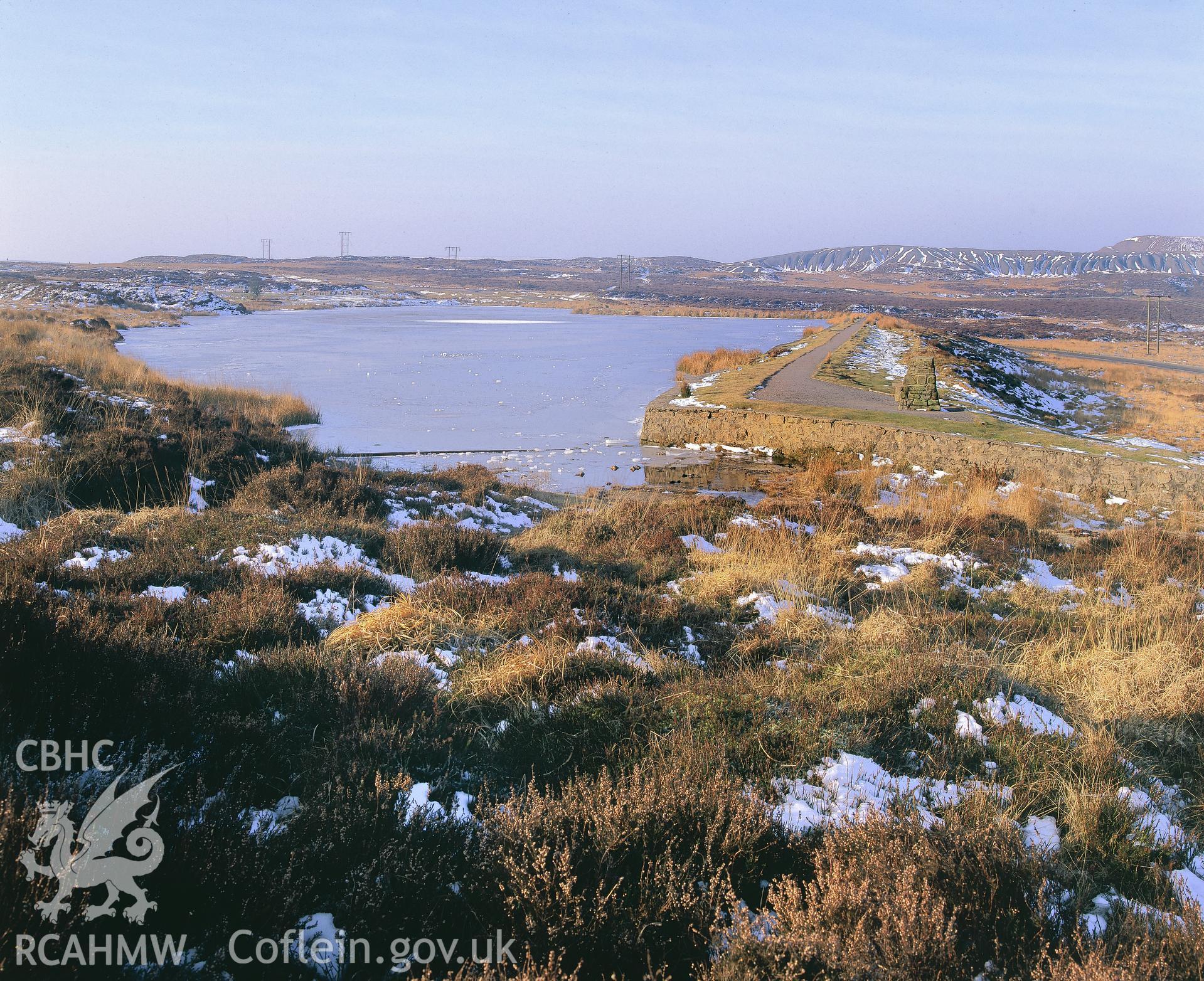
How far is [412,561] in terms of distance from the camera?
269 inches

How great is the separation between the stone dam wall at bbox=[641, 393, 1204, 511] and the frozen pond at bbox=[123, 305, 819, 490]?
1303 millimetres

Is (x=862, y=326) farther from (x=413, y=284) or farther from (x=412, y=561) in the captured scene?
(x=413, y=284)

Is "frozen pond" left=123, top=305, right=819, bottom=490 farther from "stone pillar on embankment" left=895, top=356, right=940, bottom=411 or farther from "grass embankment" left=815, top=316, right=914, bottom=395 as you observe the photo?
"stone pillar on embankment" left=895, top=356, right=940, bottom=411

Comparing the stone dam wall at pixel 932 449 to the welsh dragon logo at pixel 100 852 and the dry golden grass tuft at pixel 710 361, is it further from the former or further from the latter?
the welsh dragon logo at pixel 100 852

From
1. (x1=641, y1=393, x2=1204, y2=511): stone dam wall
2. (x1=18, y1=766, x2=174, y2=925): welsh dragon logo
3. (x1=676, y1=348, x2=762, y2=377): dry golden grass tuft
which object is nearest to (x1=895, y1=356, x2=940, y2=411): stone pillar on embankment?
(x1=641, y1=393, x2=1204, y2=511): stone dam wall

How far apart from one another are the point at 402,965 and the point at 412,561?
493 cm

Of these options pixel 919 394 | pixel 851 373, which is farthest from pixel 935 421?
pixel 851 373

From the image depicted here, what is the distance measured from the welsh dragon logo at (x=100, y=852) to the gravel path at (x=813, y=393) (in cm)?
1720

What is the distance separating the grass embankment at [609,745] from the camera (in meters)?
2.16

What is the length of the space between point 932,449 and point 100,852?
14738 millimetres

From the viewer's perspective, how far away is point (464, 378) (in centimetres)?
2533

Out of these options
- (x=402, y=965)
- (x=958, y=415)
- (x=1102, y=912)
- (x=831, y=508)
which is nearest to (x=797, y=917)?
(x=402, y=965)

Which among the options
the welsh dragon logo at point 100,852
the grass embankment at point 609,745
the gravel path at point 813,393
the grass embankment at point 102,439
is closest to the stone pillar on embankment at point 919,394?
the gravel path at point 813,393

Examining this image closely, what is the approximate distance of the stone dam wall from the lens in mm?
12430
